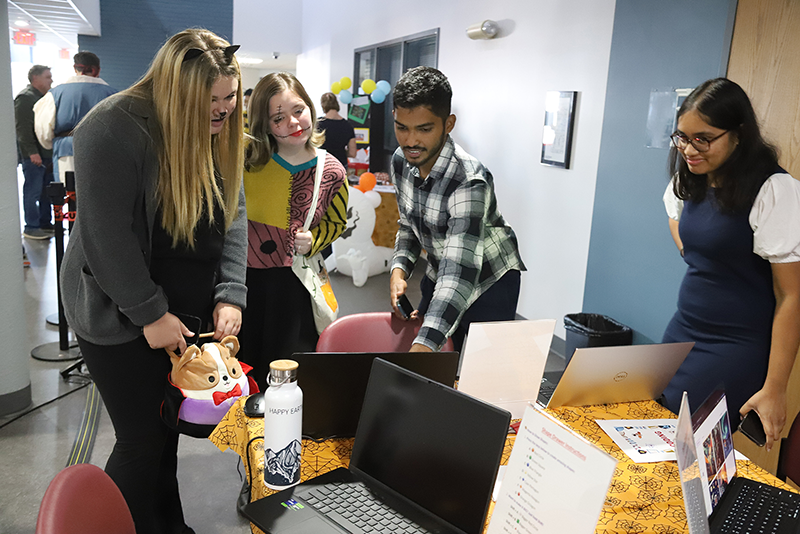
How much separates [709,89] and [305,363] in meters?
1.32

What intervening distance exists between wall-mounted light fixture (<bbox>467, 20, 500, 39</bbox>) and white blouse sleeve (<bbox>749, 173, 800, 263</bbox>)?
3.53 meters

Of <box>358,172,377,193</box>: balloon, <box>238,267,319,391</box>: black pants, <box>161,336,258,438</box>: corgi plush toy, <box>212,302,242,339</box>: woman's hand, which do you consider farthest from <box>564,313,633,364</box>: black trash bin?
<box>358,172,377,193</box>: balloon

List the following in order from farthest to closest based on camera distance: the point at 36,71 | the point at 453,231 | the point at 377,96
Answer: the point at 377,96, the point at 36,71, the point at 453,231

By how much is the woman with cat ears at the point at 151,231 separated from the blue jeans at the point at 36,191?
585 centimetres

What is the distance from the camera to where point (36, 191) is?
678 cm

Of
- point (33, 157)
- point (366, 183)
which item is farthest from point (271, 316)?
point (33, 157)

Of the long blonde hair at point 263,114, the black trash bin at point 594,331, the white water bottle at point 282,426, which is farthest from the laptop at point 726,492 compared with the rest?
the black trash bin at point 594,331

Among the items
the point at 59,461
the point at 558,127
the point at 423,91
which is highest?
the point at 558,127

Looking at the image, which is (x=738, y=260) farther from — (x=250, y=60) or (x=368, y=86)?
(x=250, y=60)

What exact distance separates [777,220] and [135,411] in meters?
1.75

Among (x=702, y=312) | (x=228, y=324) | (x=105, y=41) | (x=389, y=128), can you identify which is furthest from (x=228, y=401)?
(x=105, y=41)

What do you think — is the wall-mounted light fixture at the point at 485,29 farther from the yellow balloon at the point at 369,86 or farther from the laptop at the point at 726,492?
the laptop at the point at 726,492

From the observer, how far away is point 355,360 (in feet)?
4.31

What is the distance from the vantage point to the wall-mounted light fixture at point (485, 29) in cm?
482
